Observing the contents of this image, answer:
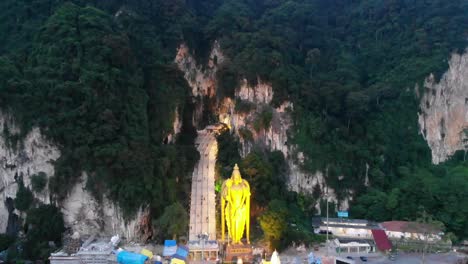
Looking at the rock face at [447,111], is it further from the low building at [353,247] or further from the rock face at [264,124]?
the low building at [353,247]

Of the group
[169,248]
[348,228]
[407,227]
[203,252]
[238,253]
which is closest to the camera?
[238,253]

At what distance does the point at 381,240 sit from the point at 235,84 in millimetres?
16604

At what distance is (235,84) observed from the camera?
38719 millimetres

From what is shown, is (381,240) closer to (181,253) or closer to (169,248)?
(181,253)

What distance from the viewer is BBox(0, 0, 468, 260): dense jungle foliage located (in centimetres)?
2922

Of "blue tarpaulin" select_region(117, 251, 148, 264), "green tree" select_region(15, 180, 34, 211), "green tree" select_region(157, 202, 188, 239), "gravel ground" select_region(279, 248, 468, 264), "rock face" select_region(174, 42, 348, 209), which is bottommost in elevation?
"gravel ground" select_region(279, 248, 468, 264)

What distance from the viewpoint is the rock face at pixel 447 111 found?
4122 centimetres

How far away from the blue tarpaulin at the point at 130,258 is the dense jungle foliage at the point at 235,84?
3676mm

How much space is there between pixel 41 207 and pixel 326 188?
64.2 ft

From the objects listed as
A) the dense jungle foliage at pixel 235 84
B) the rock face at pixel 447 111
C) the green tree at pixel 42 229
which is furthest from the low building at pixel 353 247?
the green tree at pixel 42 229

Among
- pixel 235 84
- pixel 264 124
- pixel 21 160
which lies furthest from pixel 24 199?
pixel 235 84

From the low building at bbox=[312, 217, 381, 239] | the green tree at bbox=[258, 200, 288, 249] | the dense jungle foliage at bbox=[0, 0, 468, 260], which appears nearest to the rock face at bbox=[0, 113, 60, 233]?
the dense jungle foliage at bbox=[0, 0, 468, 260]

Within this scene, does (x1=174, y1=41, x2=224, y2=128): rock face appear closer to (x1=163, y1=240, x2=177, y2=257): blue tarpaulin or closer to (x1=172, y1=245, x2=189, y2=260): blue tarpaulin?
(x1=163, y1=240, x2=177, y2=257): blue tarpaulin

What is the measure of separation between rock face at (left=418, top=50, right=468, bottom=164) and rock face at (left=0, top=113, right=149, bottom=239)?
83.6ft
